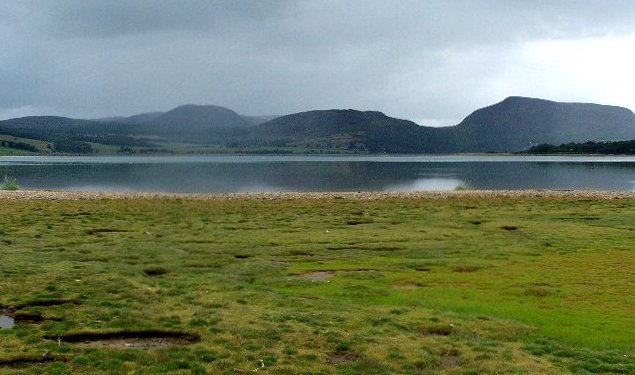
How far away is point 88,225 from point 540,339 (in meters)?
32.3

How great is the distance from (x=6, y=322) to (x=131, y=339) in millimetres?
4136

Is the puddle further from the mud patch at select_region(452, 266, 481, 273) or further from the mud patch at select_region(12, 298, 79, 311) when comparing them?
the mud patch at select_region(452, 266, 481, 273)

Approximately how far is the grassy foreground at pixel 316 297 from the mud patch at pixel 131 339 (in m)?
0.06

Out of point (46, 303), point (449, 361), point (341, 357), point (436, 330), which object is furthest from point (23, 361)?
point (436, 330)

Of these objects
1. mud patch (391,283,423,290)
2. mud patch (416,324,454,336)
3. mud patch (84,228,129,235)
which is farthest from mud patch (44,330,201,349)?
mud patch (84,228,129,235)

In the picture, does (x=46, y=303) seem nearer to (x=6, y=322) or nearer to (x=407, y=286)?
(x=6, y=322)

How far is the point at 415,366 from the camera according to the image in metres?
12.6

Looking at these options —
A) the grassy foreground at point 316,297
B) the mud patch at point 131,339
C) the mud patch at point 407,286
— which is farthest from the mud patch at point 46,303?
the mud patch at point 407,286

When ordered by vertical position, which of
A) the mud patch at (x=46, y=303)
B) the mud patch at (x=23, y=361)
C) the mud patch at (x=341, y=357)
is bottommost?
the mud patch at (x=341, y=357)

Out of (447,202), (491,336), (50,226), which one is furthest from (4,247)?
(447,202)

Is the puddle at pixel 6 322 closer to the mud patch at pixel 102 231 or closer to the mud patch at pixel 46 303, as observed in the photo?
the mud patch at pixel 46 303

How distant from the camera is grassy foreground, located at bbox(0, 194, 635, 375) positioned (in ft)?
42.7

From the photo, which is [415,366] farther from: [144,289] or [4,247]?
[4,247]

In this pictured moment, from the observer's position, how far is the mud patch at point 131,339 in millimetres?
14117
